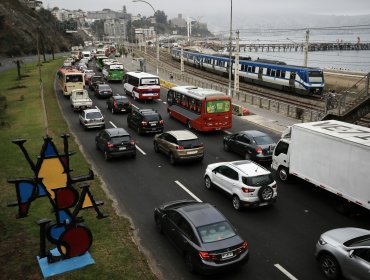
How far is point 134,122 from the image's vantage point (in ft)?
96.2

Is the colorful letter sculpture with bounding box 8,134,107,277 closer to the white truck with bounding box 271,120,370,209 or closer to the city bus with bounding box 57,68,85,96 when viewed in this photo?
the white truck with bounding box 271,120,370,209

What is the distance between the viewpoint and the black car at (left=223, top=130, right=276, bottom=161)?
21.2m

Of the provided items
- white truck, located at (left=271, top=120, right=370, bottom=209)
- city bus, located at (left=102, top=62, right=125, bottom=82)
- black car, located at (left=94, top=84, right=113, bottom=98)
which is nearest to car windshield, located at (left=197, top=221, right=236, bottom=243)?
white truck, located at (left=271, top=120, right=370, bottom=209)

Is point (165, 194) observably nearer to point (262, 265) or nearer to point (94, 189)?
point (94, 189)

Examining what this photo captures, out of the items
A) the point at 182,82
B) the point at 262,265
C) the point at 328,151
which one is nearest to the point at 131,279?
the point at 262,265

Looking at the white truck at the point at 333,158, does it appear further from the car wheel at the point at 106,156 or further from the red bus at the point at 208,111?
the car wheel at the point at 106,156

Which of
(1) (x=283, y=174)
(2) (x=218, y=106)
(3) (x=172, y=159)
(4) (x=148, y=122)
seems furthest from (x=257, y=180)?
(4) (x=148, y=122)

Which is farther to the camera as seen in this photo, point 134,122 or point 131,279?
point 134,122

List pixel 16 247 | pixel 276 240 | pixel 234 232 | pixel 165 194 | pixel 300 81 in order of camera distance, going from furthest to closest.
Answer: pixel 300 81, pixel 165 194, pixel 276 240, pixel 16 247, pixel 234 232

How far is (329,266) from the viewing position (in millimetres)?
11453

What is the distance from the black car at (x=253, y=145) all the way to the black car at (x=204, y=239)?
29.7 ft

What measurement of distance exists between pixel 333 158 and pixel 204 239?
6.98 meters

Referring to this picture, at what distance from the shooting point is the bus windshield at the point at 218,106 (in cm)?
2775

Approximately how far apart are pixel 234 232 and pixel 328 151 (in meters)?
6.16
